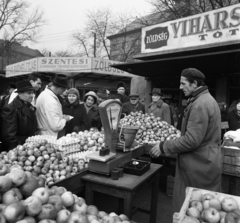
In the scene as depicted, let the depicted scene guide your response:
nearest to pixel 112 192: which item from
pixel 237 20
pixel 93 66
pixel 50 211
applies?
pixel 50 211

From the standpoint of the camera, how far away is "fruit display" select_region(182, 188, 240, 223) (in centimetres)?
159

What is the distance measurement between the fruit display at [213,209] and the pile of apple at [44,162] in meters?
1.22

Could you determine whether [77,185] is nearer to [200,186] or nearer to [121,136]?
[121,136]

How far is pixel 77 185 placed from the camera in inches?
84.9

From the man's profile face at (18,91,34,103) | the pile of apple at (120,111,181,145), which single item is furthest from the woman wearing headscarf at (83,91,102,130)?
the man's profile face at (18,91,34,103)

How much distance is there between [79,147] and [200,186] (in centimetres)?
157

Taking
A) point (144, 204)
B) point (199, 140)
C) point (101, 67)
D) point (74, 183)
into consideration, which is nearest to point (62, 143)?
point (74, 183)

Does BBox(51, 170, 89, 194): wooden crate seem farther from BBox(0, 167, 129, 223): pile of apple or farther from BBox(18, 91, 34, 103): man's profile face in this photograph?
BBox(18, 91, 34, 103): man's profile face

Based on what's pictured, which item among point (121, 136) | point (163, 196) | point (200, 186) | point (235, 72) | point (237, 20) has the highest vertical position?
point (237, 20)

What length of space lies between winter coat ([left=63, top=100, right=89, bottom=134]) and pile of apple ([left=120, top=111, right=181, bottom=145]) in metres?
0.86

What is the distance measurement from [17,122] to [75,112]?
1496 millimetres

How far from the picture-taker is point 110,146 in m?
2.22

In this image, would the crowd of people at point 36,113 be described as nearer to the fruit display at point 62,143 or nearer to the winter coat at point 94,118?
the winter coat at point 94,118

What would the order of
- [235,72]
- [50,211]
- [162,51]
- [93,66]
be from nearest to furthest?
[50,211]
[235,72]
[162,51]
[93,66]
